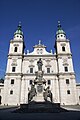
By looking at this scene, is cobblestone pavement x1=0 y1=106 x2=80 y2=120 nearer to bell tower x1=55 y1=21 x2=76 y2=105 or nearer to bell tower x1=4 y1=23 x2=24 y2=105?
bell tower x1=55 y1=21 x2=76 y2=105

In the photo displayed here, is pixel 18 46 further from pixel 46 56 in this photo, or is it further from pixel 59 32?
pixel 59 32

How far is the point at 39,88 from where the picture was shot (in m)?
22.2

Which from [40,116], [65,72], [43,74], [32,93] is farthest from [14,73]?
[40,116]

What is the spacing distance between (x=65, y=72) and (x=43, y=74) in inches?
288

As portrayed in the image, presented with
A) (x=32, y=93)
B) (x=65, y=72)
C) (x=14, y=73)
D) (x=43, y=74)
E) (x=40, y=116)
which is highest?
(x=65, y=72)

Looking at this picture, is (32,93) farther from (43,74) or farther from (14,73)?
(14,73)

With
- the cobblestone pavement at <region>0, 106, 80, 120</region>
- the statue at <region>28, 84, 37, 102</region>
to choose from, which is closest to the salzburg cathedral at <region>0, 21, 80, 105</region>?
the statue at <region>28, 84, 37, 102</region>

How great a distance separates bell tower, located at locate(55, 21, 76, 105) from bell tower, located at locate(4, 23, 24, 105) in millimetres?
13068

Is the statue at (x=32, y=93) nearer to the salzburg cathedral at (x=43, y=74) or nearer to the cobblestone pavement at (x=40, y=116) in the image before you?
the cobblestone pavement at (x=40, y=116)

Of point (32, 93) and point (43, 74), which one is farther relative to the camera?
point (43, 74)

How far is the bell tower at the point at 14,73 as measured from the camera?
41.5m

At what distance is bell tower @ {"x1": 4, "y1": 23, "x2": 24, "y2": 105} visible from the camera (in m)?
41.5

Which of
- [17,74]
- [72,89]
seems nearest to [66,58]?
[72,89]

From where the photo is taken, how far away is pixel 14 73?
4419cm
